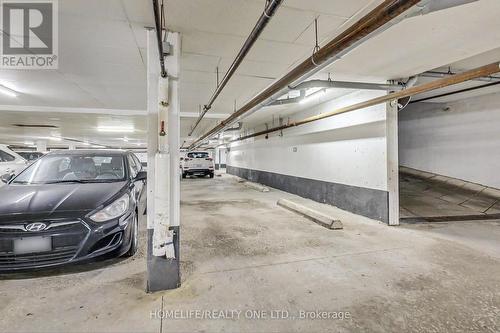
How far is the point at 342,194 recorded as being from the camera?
17.4ft

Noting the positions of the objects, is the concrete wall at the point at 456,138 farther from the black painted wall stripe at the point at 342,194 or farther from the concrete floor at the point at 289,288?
the black painted wall stripe at the point at 342,194

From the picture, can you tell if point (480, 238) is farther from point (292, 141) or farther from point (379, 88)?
point (292, 141)

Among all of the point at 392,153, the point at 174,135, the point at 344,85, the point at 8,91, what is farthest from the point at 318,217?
the point at 8,91

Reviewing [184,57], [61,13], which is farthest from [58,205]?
[184,57]

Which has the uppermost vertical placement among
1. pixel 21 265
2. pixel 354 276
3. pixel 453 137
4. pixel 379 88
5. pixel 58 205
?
pixel 379 88

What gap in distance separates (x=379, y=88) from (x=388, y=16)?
2603 mm

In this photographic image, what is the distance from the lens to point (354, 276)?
7.66 feet

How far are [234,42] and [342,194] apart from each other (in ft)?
12.8

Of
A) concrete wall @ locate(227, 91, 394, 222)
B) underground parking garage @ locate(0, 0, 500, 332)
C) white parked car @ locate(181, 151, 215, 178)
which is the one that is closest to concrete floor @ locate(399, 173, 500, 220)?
underground parking garage @ locate(0, 0, 500, 332)

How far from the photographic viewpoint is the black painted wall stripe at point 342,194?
4.30 meters

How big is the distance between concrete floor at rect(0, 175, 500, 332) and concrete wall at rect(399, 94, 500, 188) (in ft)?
9.49

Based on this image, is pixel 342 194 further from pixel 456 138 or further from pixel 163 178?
pixel 163 178

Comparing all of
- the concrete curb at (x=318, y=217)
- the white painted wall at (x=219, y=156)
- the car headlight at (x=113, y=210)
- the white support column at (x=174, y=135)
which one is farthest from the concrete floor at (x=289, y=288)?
the white painted wall at (x=219, y=156)

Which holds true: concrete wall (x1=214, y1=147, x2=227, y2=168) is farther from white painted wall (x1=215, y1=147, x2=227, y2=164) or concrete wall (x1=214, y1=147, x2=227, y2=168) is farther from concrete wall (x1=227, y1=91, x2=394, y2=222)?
concrete wall (x1=227, y1=91, x2=394, y2=222)
